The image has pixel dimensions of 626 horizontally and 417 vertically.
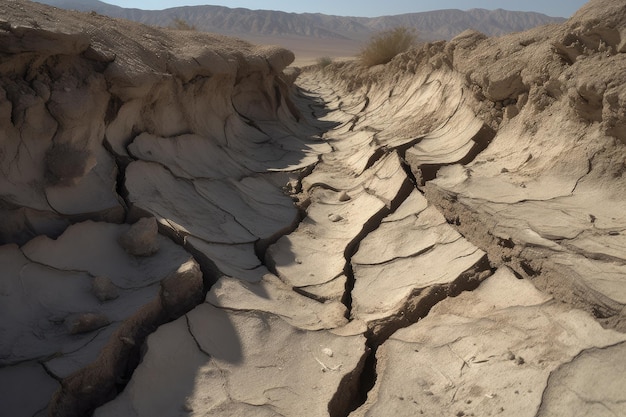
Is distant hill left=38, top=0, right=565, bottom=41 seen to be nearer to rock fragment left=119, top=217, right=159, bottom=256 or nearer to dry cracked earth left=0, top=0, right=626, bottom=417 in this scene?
dry cracked earth left=0, top=0, right=626, bottom=417

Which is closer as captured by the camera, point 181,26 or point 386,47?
point 386,47

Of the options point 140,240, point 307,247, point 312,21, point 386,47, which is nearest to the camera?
point 140,240

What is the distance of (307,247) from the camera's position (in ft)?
8.63

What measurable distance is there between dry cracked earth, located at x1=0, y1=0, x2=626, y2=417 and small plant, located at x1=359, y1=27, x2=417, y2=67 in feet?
12.8

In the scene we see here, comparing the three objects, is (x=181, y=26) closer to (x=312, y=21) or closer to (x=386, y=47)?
(x=386, y=47)

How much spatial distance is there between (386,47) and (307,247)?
570cm

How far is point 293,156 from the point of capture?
14.0ft

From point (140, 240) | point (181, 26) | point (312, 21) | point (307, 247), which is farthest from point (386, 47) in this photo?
point (312, 21)

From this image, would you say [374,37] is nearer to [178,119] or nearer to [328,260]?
[178,119]

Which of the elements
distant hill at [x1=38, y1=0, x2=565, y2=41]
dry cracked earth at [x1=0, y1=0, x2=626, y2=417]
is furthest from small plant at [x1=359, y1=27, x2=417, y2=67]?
distant hill at [x1=38, y1=0, x2=565, y2=41]

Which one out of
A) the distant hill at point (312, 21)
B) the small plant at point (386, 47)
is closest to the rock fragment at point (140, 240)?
the small plant at point (386, 47)

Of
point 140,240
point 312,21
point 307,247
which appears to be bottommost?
point 307,247

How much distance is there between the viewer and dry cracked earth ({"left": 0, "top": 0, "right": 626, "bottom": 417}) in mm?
1514

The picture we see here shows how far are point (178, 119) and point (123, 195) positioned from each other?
1.32 m
